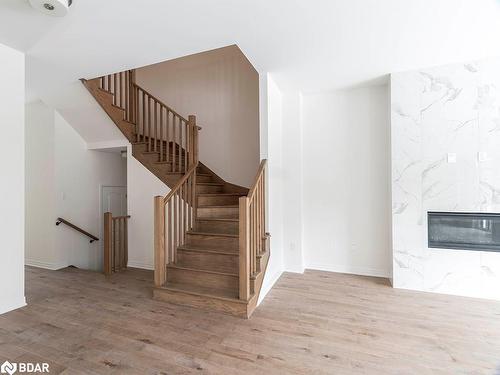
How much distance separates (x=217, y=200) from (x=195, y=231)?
0.75 metres

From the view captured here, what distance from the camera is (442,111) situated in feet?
9.46

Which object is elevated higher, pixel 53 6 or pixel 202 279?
pixel 53 6

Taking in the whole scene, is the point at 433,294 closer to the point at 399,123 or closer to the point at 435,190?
the point at 435,190

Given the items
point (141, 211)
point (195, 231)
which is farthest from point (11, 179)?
point (195, 231)

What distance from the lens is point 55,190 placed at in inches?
155

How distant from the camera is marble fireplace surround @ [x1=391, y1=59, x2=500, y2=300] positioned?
273cm

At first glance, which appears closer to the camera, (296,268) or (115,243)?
(296,268)

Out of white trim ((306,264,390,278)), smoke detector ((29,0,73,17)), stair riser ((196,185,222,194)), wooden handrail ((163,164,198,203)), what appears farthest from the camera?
stair riser ((196,185,222,194))

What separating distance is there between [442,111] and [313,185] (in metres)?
1.79

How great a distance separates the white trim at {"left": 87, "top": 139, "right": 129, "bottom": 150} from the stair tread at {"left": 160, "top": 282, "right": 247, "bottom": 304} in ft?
8.44

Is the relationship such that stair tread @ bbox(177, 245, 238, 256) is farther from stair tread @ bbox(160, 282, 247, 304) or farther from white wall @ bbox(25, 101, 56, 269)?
white wall @ bbox(25, 101, 56, 269)

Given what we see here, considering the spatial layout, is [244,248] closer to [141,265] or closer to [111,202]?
[141,265]

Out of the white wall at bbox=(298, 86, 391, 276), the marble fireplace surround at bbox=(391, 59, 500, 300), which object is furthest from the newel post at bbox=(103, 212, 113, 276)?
the marble fireplace surround at bbox=(391, 59, 500, 300)

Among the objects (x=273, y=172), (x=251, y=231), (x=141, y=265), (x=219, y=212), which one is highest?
(x=273, y=172)
